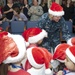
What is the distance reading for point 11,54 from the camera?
2145 mm

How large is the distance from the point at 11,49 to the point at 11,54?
6 centimetres

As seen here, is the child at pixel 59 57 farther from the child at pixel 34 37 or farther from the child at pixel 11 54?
the child at pixel 11 54

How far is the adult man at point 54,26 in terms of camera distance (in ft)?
13.7

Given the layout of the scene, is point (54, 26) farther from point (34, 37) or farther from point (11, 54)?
point (11, 54)

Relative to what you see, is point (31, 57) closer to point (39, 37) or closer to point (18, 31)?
point (39, 37)

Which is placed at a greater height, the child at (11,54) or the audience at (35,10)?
the child at (11,54)

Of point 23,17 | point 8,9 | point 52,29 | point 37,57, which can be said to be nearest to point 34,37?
point 52,29

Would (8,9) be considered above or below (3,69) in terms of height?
below

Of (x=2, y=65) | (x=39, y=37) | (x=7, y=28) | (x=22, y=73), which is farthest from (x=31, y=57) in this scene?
(x=7, y=28)

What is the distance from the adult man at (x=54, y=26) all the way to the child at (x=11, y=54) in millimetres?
1943

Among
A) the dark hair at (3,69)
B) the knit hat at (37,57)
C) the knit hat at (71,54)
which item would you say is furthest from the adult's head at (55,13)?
the dark hair at (3,69)

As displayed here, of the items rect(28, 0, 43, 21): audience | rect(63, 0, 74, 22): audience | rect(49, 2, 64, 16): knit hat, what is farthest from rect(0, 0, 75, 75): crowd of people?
rect(63, 0, 74, 22): audience

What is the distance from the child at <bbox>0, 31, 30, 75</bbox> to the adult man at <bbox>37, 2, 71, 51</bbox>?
1943 mm

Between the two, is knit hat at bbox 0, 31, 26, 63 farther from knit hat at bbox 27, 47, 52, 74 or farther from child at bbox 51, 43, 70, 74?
child at bbox 51, 43, 70, 74
